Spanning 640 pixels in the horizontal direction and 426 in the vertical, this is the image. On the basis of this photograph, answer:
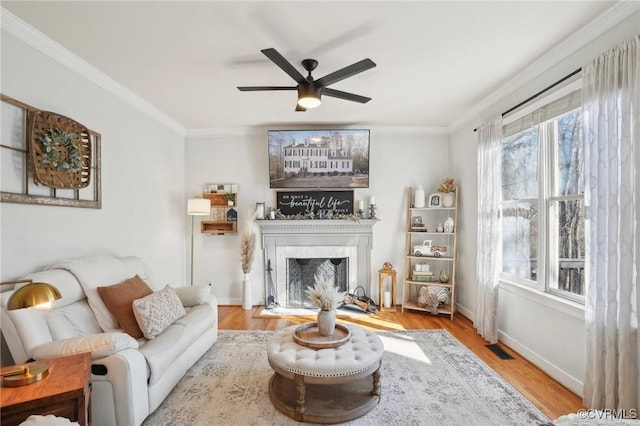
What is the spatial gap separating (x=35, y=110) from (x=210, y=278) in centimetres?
312

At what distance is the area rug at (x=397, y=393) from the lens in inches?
83.7

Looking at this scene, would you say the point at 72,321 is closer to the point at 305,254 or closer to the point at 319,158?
the point at 305,254

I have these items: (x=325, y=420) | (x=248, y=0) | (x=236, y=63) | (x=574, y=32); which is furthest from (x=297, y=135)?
(x=325, y=420)

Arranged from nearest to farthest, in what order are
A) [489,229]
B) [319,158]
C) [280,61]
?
[280,61] → [489,229] → [319,158]

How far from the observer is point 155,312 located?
2.48 m

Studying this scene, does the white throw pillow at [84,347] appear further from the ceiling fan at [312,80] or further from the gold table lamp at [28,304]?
the ceiling fan at [312,80]

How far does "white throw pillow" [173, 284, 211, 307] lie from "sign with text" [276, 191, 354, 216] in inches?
74.8

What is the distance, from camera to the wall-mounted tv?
4.47m

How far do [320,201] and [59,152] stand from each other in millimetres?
3098

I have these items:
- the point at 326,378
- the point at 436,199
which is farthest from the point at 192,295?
the point at 436,199

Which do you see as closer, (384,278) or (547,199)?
(547,199)

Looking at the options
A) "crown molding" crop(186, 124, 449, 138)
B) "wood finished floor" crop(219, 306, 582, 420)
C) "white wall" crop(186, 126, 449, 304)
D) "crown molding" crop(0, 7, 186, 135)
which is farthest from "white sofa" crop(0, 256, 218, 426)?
"crown molding" crop(186, 124, 449, 138)

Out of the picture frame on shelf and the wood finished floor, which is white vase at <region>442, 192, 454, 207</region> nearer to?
the picture frame on shelf

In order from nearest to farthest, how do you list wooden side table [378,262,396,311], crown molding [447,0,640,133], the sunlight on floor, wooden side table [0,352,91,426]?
wooden side table [0,352,91,426] < crown molding [447,0,640,133] < the sunlight on floor < wooden side table [378,262,396,311]
